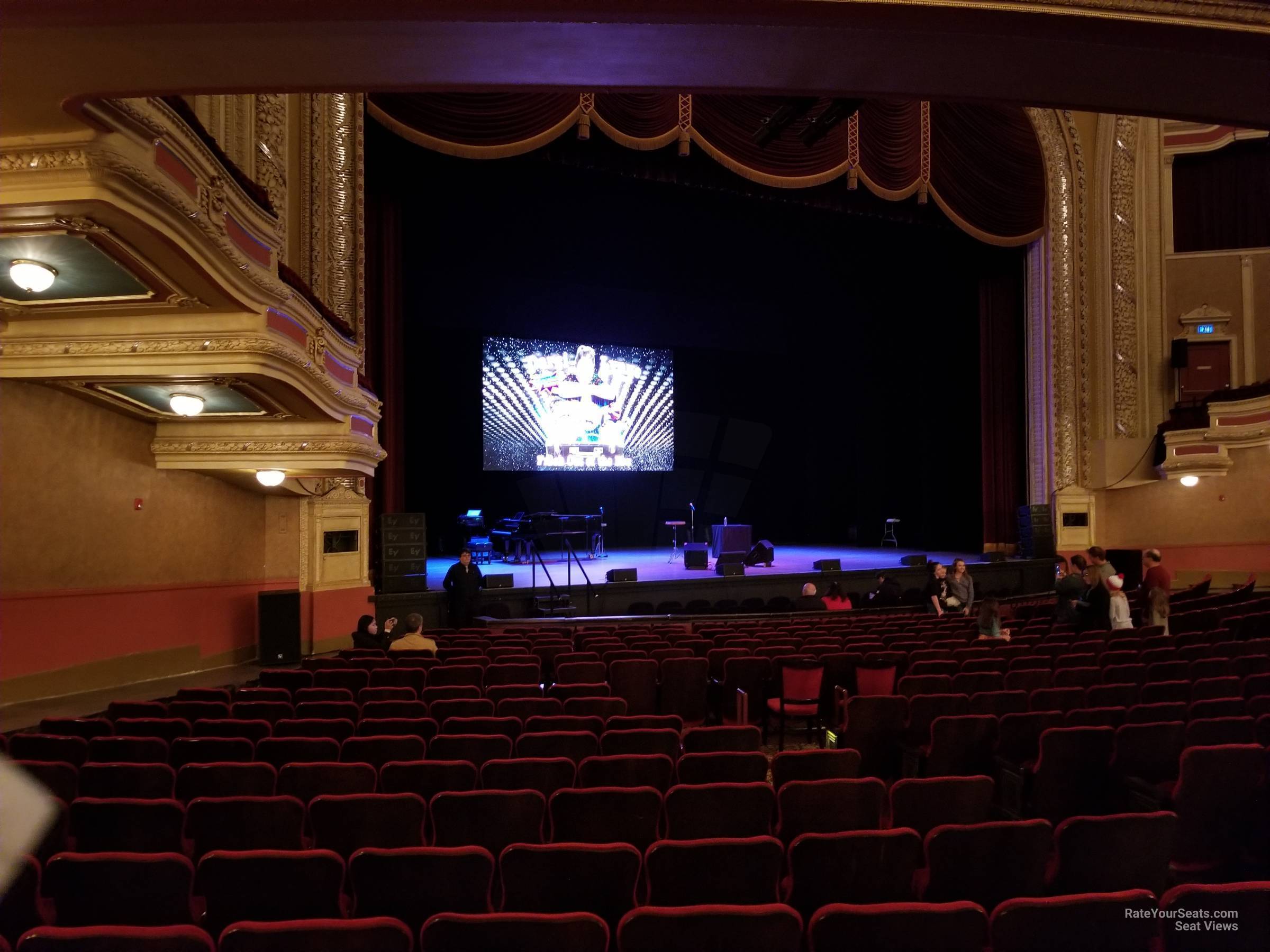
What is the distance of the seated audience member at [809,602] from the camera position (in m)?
10.7

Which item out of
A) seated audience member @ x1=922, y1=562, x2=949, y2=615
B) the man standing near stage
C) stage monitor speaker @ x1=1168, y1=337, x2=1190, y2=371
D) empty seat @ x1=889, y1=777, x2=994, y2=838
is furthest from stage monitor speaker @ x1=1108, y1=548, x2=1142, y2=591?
empty seat @ x1=889, y1=777, x2=994, y2=838

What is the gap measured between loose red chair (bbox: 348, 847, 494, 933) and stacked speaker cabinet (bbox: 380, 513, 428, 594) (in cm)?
1005

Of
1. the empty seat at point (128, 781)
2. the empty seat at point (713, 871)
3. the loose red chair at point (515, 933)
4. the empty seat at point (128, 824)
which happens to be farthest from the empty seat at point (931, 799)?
the empty seat at point (128, 781)

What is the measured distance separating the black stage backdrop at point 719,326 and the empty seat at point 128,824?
12051 mm

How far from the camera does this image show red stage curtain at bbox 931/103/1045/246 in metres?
15.7

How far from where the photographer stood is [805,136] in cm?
1008

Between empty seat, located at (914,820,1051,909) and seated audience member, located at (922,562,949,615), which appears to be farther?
seated audience member, located at (922,562,949,615)

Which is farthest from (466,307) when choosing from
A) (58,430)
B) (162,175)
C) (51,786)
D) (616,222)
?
(51,786)

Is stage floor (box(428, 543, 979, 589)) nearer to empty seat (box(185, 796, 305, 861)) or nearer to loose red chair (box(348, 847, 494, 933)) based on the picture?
empty seat (box(185, 796, 305, 861))

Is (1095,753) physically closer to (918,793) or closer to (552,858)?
(918,793)

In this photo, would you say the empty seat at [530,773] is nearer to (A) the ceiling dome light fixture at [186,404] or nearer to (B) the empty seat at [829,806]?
(B) the empty seat at [829,806]

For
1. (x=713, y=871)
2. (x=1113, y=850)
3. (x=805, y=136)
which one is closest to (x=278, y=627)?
(x=805, y=136)

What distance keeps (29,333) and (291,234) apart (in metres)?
5.01

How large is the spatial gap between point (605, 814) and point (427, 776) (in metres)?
1.04
